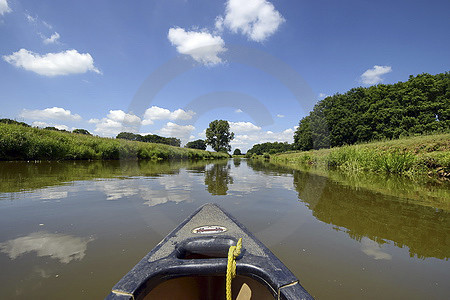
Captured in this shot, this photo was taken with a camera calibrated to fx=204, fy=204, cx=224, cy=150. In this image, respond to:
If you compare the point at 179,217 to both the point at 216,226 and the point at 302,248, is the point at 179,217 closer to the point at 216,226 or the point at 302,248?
the point at 216,226

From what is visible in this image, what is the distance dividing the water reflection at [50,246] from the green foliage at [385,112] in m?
26.3

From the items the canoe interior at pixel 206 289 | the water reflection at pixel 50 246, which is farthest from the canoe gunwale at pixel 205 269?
the water reflection at pixel 50 246

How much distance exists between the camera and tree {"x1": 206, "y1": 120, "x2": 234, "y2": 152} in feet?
153

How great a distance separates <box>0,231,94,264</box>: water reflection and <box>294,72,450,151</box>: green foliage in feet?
86.3

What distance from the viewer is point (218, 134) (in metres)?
46.8

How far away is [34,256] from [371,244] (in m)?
3.25

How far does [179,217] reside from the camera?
116 inches

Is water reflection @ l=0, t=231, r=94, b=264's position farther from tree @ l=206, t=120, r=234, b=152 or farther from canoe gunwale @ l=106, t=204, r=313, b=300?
tree @ l=206, t=120, r=234, b=152

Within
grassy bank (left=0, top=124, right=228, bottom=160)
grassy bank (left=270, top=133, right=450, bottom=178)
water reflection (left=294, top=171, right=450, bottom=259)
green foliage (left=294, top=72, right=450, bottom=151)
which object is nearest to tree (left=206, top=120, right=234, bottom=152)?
green foliage (left=294, top=72, right=450, bottom=151)

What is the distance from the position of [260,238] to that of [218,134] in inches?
1761

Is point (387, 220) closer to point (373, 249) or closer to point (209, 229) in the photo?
point (373, 249)

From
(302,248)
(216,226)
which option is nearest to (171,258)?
(216,226)

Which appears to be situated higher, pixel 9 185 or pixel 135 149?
pixel 135 149

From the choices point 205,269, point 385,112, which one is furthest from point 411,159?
point 385,112
